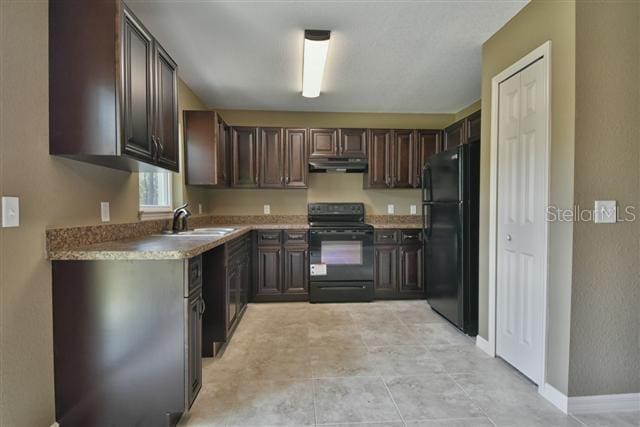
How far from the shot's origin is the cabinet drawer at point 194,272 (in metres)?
1.62

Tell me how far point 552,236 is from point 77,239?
→ 2.67 meters

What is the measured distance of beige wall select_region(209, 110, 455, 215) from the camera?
14.5ft

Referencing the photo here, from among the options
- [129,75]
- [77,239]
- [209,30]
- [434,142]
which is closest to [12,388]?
[77,239]

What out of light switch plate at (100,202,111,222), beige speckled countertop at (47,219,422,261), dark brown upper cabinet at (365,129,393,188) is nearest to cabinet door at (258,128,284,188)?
dark brown upper cabinet at (365,129,393,188)

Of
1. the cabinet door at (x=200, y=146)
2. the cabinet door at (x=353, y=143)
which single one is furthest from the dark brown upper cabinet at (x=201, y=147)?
the cabinet door at (x=353, y=143)

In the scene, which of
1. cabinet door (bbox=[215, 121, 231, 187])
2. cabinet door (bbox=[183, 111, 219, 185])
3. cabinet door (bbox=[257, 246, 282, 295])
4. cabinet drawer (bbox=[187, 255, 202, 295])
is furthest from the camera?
cabinet door (bbox=[257, 246, 282, 295])

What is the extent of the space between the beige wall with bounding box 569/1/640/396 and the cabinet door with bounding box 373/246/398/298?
2.26 meters

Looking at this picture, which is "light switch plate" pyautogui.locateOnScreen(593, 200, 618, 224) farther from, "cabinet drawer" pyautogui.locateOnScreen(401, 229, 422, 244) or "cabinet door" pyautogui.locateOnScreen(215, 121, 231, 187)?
"cabinet door" pyautogui.locateOnScreen(215, 121, 231, 187)

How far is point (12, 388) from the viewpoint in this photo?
1.35 meters

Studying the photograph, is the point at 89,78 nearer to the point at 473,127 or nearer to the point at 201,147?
the point at 201,147

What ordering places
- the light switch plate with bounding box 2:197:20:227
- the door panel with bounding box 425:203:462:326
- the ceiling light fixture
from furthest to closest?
the door panel with bounding box 425:203:462:326 < the ceiling light fixture < the light switch plate with bounding box 2:197:20:227

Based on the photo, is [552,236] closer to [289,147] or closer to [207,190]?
[289,147]

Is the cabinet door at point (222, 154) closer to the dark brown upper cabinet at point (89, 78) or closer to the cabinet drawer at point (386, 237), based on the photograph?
the dark brown upper cabinet at point (89, 78)

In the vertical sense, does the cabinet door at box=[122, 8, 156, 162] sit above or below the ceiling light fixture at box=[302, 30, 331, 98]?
below
